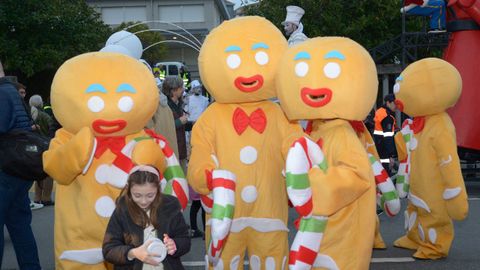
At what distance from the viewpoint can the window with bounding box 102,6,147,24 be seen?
54438mm

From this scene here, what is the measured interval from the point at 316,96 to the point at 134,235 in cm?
137

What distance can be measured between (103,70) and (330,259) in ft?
6.31

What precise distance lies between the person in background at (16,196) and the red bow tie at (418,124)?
3414 millimetres

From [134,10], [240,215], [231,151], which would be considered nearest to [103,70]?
[231,151]

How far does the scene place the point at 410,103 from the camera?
6.40 meters

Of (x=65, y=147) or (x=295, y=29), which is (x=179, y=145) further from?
(x=65, y=147)

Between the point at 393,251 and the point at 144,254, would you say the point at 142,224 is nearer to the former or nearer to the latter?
the point at 144,254

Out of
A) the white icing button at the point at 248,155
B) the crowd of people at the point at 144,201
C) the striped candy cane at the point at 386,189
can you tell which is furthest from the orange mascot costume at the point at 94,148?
the striped candy cane at the point at 386,189

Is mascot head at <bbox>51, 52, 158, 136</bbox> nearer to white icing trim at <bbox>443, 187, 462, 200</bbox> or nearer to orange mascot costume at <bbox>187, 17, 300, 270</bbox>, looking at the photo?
orange mascot costume at <bbox>187, 17, 300, 270</bbox>

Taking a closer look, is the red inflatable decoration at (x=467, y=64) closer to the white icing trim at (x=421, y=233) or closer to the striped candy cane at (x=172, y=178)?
the white icing trim at (x=421, y=233)

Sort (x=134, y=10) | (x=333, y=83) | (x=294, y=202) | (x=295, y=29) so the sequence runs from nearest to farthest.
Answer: (x=294, y=202), (x=333, y=83), (x=295, y=29), (x=134, y=10)

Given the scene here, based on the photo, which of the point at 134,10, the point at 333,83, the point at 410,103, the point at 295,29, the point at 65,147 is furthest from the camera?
the point at 134,10

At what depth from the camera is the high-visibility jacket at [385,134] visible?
9.31 m

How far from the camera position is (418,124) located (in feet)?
21.1
